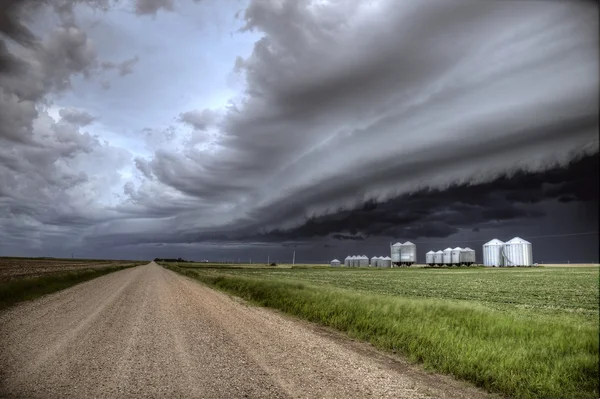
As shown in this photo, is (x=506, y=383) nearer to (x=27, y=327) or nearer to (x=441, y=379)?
(x=441, y=379)

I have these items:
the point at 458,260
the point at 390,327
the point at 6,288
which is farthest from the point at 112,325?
the point at 458,260

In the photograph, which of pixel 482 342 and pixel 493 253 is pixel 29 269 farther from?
pixel 493 253

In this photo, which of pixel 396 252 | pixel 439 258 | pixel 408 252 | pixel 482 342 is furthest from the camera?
pixel 439 258

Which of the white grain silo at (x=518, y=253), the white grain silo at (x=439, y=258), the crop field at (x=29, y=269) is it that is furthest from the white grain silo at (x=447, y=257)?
the crop field at (x=29, y=269)

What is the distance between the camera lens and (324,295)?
21266 mm

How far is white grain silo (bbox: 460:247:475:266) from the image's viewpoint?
452 feet

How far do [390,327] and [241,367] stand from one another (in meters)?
6.39

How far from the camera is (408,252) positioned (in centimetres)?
14188

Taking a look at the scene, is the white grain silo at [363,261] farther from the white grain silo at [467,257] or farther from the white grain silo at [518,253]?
the white grain silo at [518,253]

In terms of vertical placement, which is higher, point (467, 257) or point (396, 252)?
point (396, 252)

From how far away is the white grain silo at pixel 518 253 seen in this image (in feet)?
398

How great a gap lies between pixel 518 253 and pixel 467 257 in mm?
18850

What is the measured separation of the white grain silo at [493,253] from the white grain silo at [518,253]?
2534 millimetres

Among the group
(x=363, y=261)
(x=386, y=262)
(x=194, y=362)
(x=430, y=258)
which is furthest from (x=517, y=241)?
(x=194, y=362)
